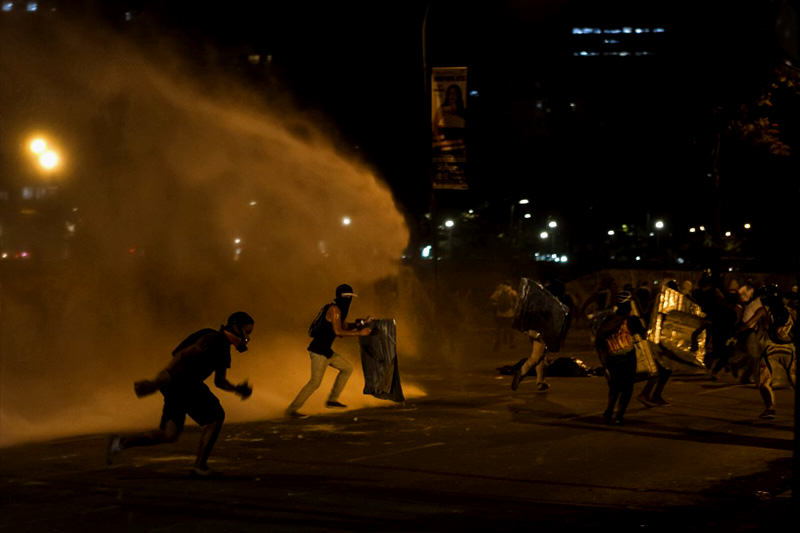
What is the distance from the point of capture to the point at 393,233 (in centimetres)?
3319

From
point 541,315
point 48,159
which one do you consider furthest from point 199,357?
point 48,159

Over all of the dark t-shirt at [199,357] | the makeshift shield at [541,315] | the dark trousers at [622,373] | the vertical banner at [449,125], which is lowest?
the dark trousers at [622,373]

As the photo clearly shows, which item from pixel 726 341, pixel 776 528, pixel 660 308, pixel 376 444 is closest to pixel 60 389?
pixel 376 444

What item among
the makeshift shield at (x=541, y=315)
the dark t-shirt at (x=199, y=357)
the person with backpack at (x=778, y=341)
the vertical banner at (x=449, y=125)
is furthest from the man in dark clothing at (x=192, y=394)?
the vertical banner at (x=449, y=125)

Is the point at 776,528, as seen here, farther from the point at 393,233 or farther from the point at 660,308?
the point at 393,233

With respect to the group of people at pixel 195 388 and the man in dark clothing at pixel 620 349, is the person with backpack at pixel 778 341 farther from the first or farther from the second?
the group of people at pixel 195 388

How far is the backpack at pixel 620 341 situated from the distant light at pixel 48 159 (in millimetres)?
15421

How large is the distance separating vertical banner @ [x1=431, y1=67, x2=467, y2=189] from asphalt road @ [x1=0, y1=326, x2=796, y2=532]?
265 inches

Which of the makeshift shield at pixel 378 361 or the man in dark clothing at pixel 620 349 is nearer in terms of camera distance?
the man in dark clothing at pixel 620 349

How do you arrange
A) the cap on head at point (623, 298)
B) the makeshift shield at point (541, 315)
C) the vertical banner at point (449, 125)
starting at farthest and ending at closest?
the vertical banner at point (449, 125), the makeshift shield at point (541, 315), the cap on head at point (623, 298)

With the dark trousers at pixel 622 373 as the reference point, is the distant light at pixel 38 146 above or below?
above

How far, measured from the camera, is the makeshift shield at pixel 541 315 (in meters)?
15.7

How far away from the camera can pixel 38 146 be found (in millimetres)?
23859

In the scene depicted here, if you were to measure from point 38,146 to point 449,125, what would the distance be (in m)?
9.58
